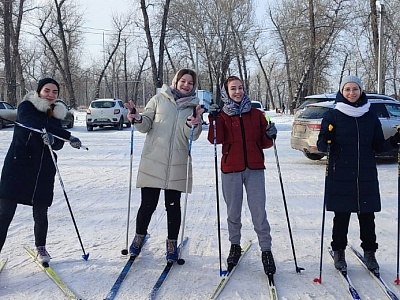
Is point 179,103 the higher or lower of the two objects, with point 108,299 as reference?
higher

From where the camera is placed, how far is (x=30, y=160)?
4363mm

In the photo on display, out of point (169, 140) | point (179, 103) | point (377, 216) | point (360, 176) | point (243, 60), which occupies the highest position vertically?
point (243, 60)

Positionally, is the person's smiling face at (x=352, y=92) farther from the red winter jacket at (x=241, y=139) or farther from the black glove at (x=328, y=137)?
the red winter jacket at (x=241, y=139)

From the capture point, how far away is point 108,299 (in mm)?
3781

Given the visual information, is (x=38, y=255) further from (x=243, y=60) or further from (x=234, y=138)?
(x=243, y=60)

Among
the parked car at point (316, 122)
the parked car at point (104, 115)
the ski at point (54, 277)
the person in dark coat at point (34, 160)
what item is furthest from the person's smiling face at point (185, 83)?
the parked car at point (104, 115)

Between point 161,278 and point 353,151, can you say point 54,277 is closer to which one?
point 161,278

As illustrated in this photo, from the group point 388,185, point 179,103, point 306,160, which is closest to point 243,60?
point 306,160

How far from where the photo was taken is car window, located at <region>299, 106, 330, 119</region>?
11.1 meters

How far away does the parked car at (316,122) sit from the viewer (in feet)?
36.3

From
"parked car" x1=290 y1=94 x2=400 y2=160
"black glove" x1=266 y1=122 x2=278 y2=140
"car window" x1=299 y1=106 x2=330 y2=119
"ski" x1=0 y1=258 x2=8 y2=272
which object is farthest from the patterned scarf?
"car window" x1=299 y1=106 x2=330 y2=119

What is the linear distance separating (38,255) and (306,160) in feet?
30.5

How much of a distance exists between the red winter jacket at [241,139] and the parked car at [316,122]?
268 inches

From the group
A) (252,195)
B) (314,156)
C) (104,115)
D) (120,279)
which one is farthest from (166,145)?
(104,115)
